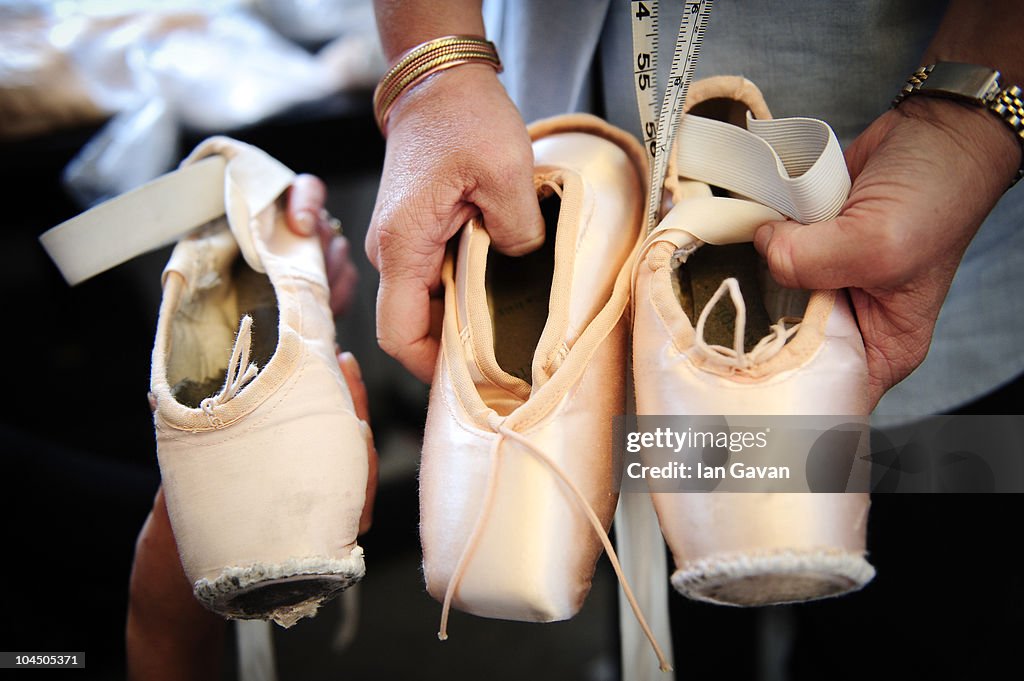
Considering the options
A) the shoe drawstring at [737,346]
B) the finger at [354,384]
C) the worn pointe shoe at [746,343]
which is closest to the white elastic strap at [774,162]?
the worn pointe shoe at [746,343]

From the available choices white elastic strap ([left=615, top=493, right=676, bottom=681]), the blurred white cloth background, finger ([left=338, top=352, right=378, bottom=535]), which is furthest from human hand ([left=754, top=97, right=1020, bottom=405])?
the blurred white cloth background

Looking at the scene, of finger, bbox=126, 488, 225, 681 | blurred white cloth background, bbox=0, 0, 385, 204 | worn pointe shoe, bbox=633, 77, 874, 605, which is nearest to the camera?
worn pointe shoe, bbox=633, 77, 874, 605

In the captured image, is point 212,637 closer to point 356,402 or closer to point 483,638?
point 356,402

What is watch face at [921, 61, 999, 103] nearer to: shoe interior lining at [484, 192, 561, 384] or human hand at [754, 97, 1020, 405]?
human hand at [754, 97, 1020, 405]

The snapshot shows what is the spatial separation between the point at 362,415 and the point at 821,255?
0.40 metres

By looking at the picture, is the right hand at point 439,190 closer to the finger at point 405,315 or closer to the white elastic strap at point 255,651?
the finger at point 405,315

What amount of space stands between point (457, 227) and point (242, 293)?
26 cm

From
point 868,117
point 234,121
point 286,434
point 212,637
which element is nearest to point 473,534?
point 286,434

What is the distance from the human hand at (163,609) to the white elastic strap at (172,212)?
0.67ft

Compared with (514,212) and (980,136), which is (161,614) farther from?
(980,136)

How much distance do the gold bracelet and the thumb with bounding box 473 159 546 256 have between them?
0.12 meters

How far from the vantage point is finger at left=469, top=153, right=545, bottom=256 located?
595 millimetres

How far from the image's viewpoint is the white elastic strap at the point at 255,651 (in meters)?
0.66

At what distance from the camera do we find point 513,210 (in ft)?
1.99
